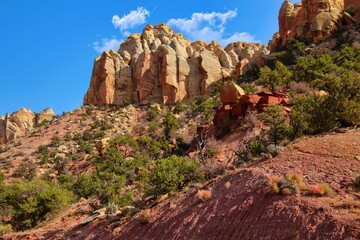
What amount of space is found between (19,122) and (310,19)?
6031 centimetres

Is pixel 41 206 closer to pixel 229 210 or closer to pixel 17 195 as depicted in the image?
pixel 17 195

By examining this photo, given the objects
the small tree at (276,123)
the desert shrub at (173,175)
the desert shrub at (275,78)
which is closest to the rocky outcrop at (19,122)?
the desert shrub at (275,78)

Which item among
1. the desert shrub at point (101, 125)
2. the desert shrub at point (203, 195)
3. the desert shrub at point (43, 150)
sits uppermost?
the desert shrub at point (101, 125)

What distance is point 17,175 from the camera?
4438 cm

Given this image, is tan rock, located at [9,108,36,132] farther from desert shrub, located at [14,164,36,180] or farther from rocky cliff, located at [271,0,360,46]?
rocky cliff, located at [271,0,360,46]

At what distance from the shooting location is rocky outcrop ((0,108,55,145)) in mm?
75562

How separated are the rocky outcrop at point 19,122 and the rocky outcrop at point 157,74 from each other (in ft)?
50.8

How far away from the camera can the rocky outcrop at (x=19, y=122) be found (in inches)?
2975

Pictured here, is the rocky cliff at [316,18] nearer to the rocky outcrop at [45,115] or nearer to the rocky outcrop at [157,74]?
the rocky outcrop at [157,74]

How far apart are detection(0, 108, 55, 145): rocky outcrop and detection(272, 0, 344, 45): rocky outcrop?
46845 mm

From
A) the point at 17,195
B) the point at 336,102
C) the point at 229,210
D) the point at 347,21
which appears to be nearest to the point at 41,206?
the point at 17,195

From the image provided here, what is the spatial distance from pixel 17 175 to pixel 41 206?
1981cm

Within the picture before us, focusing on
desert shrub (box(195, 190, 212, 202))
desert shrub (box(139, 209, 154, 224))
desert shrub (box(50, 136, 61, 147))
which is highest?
desert shrub (box(50, 136, 61, 147))

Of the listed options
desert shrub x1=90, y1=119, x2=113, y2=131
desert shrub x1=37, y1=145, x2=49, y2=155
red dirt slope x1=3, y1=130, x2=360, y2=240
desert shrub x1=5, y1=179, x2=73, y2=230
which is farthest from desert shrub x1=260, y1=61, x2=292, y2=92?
desert shrub x1=37, y1=145, x2=49, y2=155
